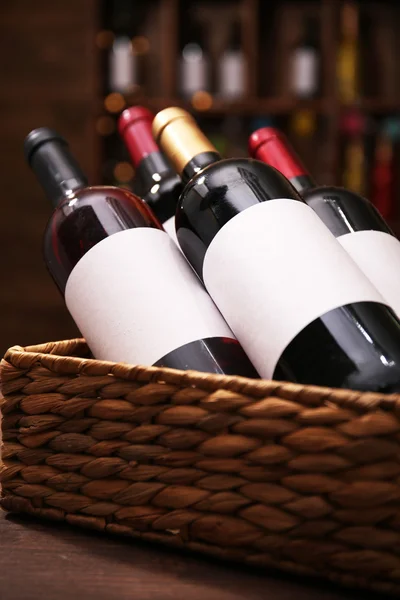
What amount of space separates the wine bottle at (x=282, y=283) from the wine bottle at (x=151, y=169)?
0.49 ft

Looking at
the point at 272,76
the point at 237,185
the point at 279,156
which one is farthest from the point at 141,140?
the point at 272,76

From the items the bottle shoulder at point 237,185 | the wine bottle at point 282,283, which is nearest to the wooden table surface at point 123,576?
the wine bottle at point 282,283

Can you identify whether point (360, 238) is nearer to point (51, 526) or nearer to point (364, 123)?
point (51, 526)

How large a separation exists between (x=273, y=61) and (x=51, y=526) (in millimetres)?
2173

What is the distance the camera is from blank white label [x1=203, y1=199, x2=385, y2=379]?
0.40 meters

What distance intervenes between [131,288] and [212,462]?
134mm

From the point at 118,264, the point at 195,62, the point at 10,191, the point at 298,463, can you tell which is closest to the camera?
the point at 298,463

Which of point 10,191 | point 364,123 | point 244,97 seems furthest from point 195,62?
point 10,191

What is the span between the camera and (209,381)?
1.23ft

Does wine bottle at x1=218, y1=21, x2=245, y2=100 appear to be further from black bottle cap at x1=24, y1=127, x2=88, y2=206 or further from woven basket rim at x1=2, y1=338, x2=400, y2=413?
woven basket rim at x1=2, y1=338, x2=400, y2=413

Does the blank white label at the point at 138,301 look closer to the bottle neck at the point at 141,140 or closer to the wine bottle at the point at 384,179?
the bottle neck at the point at 141,140

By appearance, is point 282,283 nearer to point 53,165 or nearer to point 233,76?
point 53,165

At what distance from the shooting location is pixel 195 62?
2.18 m

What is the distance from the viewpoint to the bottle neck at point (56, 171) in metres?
0.58
